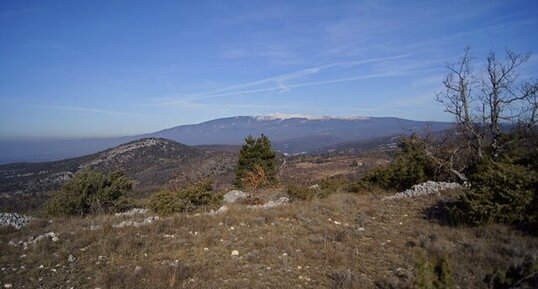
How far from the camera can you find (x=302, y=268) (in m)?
6.52

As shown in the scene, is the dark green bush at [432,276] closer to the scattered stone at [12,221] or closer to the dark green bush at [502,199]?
the dark green bush at [502,199]

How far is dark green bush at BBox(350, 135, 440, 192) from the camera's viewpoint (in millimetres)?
16128

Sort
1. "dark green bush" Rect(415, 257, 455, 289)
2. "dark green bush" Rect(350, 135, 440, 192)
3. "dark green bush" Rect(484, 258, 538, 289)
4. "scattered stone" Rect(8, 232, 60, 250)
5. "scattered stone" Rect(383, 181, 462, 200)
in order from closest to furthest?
1. "dark green bush" Rect(415, 257, 455, 289)
2. "dark green bush" Rect(484, 258, 538, 289)
3. "scattered stone" Rect(8, 232, 60, 250)
4. "scattered stone" Rect(383, 181, 462, 200)
5. "dark green bush" Rect(350, 135, 440, 192)

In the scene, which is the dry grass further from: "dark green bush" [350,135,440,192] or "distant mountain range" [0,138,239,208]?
"distant mountain range" [0,138,239,208]

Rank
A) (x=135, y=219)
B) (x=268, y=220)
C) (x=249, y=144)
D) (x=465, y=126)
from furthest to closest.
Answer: (x=249, y=144) < (x=465, y=126) < (x=135, y=219) < (x=268, y=220)

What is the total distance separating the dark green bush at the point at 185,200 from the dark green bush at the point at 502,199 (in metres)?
8.58

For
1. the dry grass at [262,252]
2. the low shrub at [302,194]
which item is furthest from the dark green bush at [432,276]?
the low shrub at [302,194]

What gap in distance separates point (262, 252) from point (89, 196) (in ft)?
34.3

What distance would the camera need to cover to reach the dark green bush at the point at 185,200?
13.2 meters

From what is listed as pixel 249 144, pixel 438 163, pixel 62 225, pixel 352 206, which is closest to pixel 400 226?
pixel 352 206

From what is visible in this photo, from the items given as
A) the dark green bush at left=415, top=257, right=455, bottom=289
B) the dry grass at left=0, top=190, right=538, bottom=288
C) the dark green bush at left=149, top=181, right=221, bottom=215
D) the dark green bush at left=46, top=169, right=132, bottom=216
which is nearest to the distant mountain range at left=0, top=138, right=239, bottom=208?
the dark green bush at left=46, top=169, right=132, bottom=216

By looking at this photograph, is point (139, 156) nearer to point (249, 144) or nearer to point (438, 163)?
point (249, 144)

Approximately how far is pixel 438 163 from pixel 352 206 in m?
5.54

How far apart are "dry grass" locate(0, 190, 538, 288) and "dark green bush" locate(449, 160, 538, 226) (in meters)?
0.48
